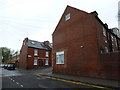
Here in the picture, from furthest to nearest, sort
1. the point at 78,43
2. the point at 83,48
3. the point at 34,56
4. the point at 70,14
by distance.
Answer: the point at 34,56 < the point at 70,14 < the point at 78,43 < the point at 83,48

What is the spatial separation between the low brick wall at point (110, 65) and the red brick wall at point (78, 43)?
763mm

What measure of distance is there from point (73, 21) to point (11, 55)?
68221 millimetres

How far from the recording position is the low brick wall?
33.9 ft

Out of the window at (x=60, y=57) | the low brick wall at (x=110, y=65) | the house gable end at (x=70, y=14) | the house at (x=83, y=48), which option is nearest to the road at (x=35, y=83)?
the low brick wall at (x=110, y=65)

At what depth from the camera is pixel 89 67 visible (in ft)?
42.2

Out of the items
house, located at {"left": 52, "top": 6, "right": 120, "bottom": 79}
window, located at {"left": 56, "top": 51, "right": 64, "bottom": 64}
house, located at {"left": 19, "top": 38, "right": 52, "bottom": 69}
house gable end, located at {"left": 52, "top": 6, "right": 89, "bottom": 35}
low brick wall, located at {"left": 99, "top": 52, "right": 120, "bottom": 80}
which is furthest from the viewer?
house, located at {"left": 19, "top": 38, "right": 52, "bottom": 69}

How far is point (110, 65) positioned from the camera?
10875mm

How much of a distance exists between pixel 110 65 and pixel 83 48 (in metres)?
4.30

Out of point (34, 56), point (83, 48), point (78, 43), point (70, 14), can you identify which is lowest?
point (34, 56)

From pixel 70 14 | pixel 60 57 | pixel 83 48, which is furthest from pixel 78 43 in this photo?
pixel 70 14

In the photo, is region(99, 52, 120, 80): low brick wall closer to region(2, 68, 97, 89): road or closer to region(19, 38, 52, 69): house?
region(2, 68, 97, 89): road

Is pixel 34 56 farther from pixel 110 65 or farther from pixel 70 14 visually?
pixel 110 65

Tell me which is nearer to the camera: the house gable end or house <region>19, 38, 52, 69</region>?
the house gable end

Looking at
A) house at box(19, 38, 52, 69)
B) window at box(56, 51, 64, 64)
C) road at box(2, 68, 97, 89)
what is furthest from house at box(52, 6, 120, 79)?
house at box(19, 38, 52, 69)
